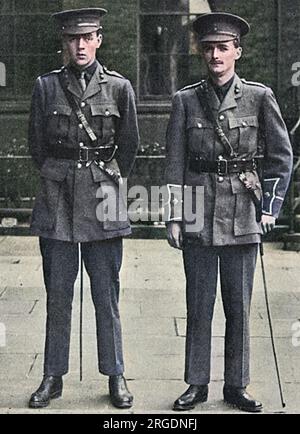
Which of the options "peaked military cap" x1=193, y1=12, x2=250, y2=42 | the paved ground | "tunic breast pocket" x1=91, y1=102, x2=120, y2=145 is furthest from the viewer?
the paved ground

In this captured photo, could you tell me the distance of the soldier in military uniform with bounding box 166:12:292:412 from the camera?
189 inches

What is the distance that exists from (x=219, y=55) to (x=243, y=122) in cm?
37

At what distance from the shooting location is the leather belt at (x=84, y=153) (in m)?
4.91

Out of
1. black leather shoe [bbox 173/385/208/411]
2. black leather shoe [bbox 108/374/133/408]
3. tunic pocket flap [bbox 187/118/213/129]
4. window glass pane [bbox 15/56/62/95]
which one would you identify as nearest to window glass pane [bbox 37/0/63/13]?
window glass pane [bbox 15/56/62/95]

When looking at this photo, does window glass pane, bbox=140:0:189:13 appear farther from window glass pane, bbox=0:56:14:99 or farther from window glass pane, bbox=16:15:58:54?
window glass pane, bbox=0:56:14:99

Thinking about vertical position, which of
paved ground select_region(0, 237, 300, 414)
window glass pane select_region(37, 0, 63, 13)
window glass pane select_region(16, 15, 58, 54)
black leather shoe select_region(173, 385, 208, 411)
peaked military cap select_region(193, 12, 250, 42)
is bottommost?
paved ground select_region(0, 237, 300, 414)

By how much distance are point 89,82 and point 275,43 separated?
925cm

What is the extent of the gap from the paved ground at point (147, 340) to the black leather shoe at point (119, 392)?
0.16ft

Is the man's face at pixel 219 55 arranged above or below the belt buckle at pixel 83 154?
above

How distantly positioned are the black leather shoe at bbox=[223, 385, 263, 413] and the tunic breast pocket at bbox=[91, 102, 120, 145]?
1.47 m

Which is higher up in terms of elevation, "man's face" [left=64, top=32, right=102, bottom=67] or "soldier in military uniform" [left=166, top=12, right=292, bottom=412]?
"man's face" [left=64, top=32, right=102, bottom=67]

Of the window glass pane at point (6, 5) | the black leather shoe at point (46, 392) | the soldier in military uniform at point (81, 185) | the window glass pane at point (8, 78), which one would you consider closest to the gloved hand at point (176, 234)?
the soldier in military uniform at point (81, 185)

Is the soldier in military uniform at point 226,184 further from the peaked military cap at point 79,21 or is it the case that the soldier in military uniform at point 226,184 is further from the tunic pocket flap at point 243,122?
the peaked military cap at point 79,21

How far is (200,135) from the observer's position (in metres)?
4.82
